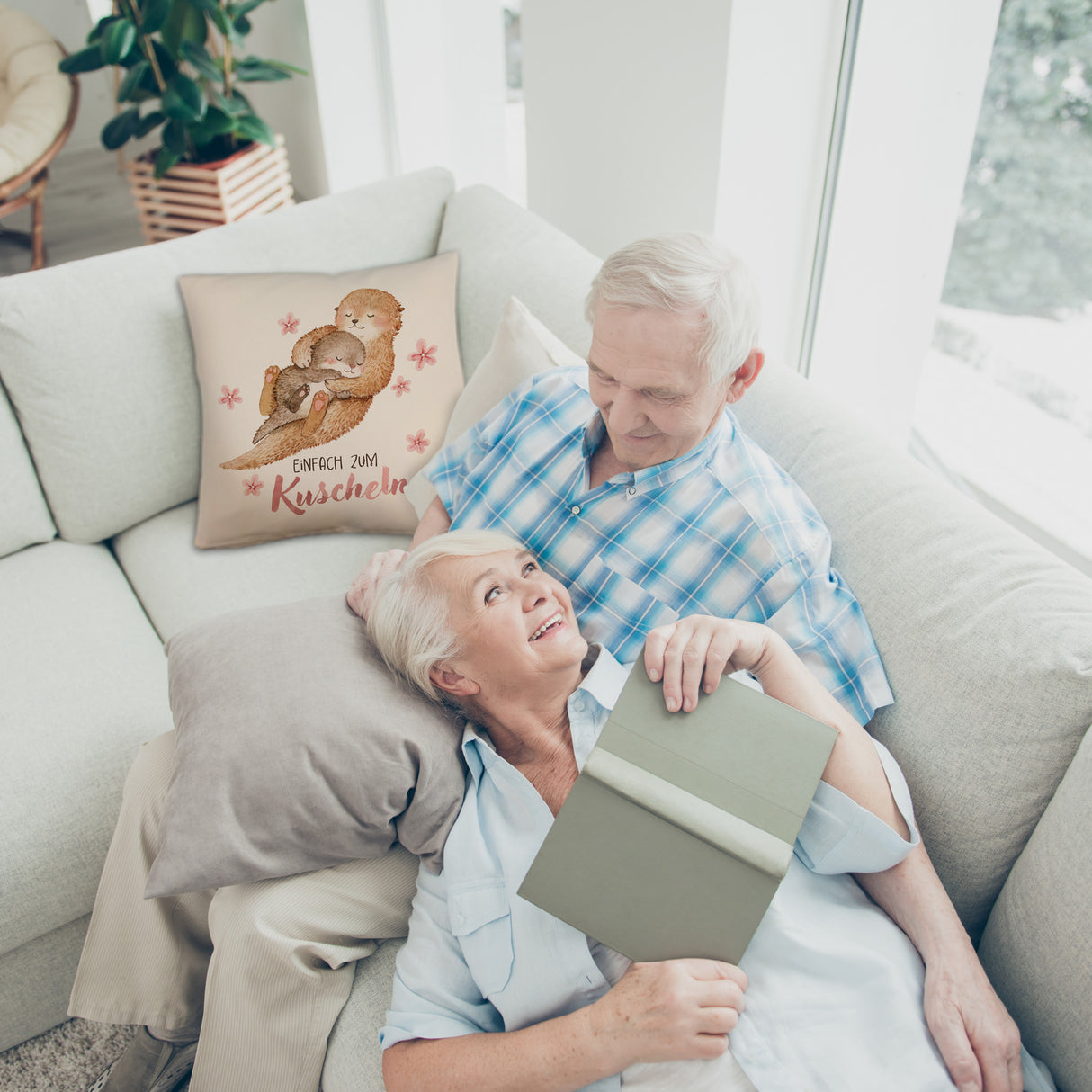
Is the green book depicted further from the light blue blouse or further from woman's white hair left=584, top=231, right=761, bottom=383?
woman's white hair left=584, top=231, right=761, bottom=383

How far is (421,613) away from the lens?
1.08 metres

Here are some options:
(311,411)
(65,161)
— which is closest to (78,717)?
(311,411)

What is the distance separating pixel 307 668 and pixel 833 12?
60.5 inches

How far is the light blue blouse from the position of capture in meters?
0.84

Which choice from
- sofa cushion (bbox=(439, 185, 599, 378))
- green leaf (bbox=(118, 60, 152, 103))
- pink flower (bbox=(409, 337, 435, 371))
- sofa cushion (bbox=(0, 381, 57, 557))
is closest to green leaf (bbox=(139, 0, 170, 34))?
green leaf (bbox=(118, 60, 152, 103))

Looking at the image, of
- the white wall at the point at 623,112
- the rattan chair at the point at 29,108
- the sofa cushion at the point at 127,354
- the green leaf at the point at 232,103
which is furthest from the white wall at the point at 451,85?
the sofa cushion at the point at 127,354

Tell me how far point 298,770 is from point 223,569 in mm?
768

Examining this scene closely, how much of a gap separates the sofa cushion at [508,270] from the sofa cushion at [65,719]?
857 millimetres

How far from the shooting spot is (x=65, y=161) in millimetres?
5188

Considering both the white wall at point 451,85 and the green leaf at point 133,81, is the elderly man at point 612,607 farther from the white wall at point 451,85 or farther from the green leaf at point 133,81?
the white wall at point 451,85

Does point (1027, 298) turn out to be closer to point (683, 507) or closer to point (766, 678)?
point (683, 507)

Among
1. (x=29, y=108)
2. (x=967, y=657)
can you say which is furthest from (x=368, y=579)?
(x=29, y=108)

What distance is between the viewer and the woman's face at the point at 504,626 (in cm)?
105

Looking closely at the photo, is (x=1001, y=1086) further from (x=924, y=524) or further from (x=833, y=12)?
(x=833, y=12)
